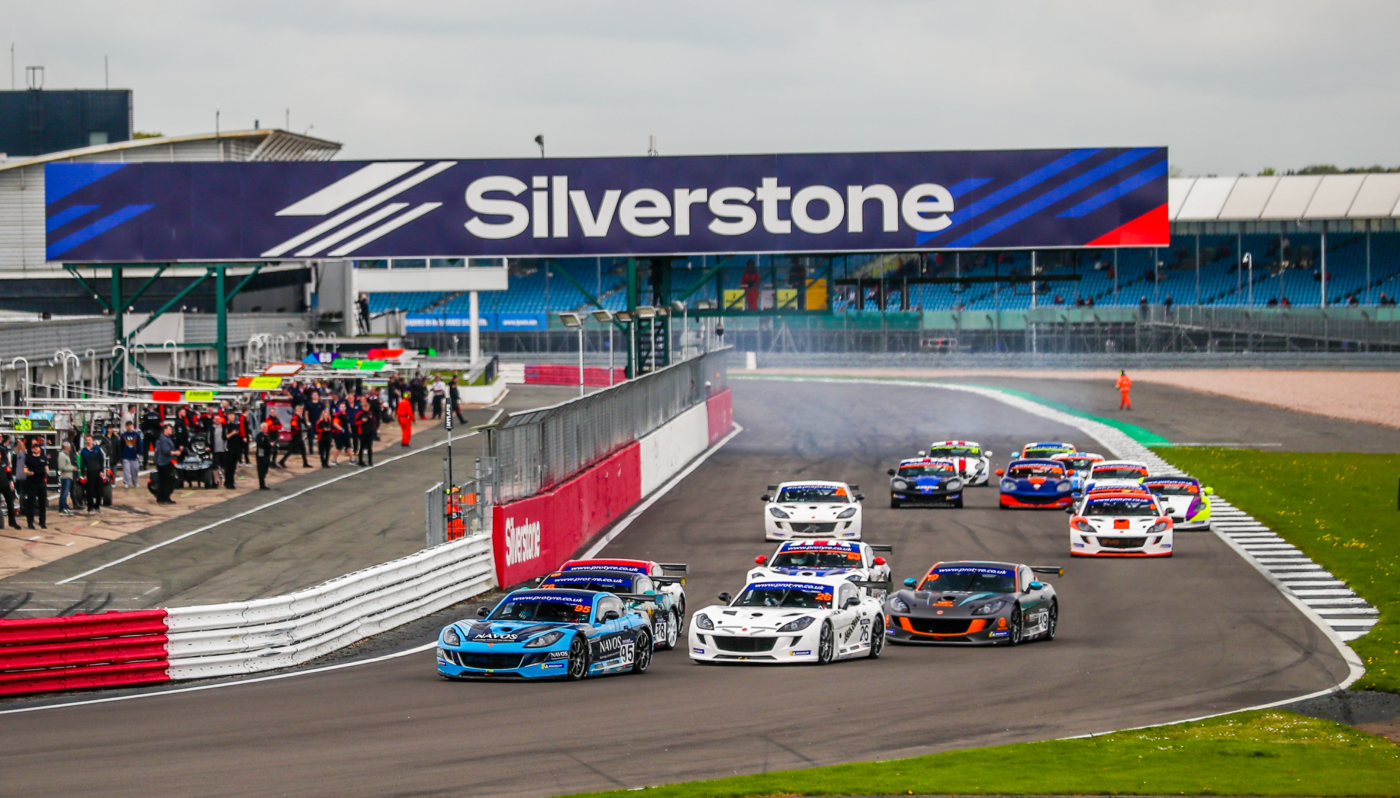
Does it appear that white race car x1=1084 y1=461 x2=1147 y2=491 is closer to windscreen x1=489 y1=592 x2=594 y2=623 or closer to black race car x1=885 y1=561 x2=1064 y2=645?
black race car x1=885 y1=561 x2=1064 y2=645

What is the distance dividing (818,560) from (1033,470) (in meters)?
13.4

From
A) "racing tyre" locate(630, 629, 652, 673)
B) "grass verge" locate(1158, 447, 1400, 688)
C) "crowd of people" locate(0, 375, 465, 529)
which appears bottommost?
"grass verge" locate(1158, 447, 1400, 688)

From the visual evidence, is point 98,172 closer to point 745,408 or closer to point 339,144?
point 745,408

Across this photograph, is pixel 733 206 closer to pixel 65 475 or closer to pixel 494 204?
pixel 494 204

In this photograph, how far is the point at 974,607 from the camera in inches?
769

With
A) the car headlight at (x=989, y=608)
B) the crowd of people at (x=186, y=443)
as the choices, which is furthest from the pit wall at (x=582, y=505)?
the car headlight at (x=989, y=608)

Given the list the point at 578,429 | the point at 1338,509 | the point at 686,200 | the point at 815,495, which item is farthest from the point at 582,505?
the point at 1338,509

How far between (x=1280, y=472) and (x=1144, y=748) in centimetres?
2999

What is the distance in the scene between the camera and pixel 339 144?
78000mm

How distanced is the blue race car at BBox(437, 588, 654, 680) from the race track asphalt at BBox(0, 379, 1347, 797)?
253 millimetres

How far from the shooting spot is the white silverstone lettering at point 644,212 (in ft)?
133

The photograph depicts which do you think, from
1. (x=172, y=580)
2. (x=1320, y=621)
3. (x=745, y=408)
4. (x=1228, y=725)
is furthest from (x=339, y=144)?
(x=1228, y=725)

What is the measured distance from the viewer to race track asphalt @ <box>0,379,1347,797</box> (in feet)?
40.0

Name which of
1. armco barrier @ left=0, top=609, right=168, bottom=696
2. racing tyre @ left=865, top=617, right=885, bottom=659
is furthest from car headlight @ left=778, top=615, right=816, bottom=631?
armco barrier @ left=0, top=609, right=168, bottom=696
